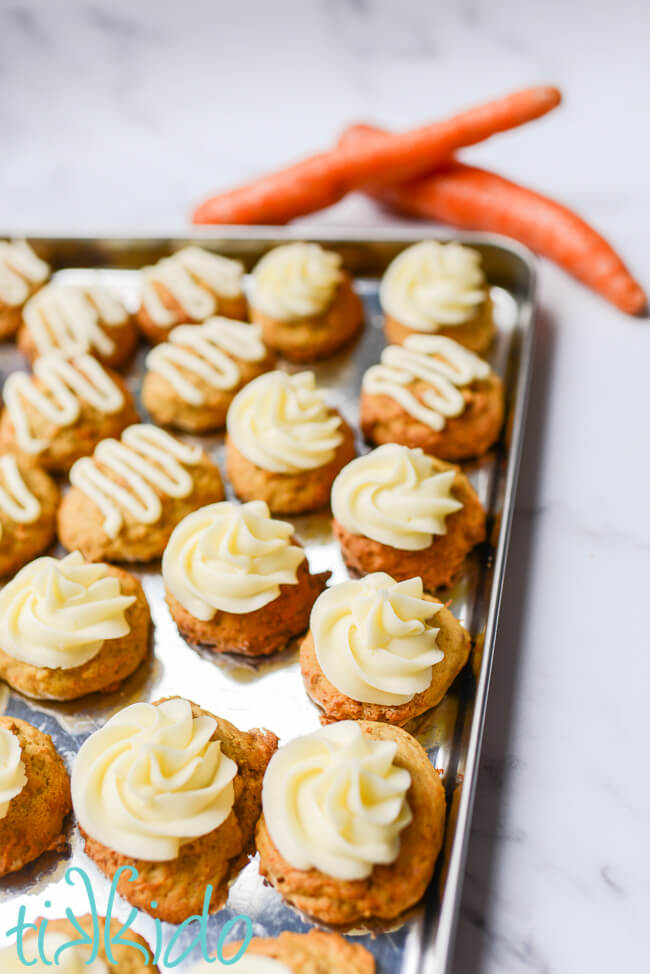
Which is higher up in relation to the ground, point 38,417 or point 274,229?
point 274,229

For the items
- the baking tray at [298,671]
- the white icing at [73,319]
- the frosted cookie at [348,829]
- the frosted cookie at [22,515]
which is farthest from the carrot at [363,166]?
the frosted cookie at [348,829]

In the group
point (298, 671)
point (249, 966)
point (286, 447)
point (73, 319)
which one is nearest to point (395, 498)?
point (286, 447)

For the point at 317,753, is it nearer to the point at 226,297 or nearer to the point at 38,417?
the point at 38,417

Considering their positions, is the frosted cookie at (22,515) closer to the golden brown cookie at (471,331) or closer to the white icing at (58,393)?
the white icing at (58,393)

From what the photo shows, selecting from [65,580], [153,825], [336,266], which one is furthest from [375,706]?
[336,266]

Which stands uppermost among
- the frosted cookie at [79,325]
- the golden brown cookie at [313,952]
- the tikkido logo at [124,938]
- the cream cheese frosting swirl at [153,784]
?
the frosted cookie at [79,325]

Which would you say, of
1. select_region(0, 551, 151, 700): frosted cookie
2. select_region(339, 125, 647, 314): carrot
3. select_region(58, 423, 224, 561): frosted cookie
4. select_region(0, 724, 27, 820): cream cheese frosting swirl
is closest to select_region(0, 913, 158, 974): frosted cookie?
select_region(0, 724, 27, 820): cream cheese frosting swirl

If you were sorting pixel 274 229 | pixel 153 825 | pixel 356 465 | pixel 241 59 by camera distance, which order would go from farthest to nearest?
pixel 241 59, pixel 274 229, pixel 356 465, pixel 153 825
